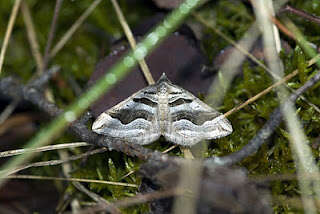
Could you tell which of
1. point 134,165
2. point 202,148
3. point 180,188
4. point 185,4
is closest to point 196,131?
point 202,148

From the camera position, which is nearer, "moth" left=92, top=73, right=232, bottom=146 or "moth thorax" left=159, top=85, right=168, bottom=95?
"moth" left=92, top=73, right=232, bottom=146

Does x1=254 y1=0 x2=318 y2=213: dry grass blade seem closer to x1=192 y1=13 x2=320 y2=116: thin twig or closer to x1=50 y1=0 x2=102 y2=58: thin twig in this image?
x1=192 y1=13 x2=320 y2=116: thin twig

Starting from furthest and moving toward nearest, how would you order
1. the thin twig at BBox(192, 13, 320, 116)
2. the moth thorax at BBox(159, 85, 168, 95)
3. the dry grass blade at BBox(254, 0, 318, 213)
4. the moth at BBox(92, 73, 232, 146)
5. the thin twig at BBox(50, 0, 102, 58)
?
1. the thin twig at BBox(50, 0, 102, 58)
2. the thin twig at BBox(192, 13, 320, 116)
3. the moth thorax at BBox(159, 85, 168, 95)
4. the moth at BBox(92, 73, 232, 146)
5. the dry grass blade at BBox(254, 0, 318, 213)

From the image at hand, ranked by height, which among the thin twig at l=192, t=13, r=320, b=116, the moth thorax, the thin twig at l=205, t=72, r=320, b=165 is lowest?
the thin twig at l=205, t=72, r=320, b=165

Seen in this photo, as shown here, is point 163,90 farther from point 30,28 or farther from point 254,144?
point 30,28

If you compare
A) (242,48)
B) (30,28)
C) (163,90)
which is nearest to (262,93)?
(242,48)

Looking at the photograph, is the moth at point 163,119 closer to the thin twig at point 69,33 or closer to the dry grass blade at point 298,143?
Answer: the dry grass blade at point 298,143

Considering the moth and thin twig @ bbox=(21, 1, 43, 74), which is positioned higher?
thin twig @ bbox=(21, 1, 43, 74)

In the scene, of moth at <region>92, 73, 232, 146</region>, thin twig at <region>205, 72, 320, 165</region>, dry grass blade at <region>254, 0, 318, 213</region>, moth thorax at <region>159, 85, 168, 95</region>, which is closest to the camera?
thin twig at <region>205, 72, 320, 165</region>

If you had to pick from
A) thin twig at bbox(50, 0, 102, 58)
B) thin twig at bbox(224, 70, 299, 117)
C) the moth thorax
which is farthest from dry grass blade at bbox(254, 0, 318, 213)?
thin twig at bbox(50, 0, 102, 58)

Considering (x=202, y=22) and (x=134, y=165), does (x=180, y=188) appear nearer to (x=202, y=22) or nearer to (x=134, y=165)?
(x=134, y=165)
